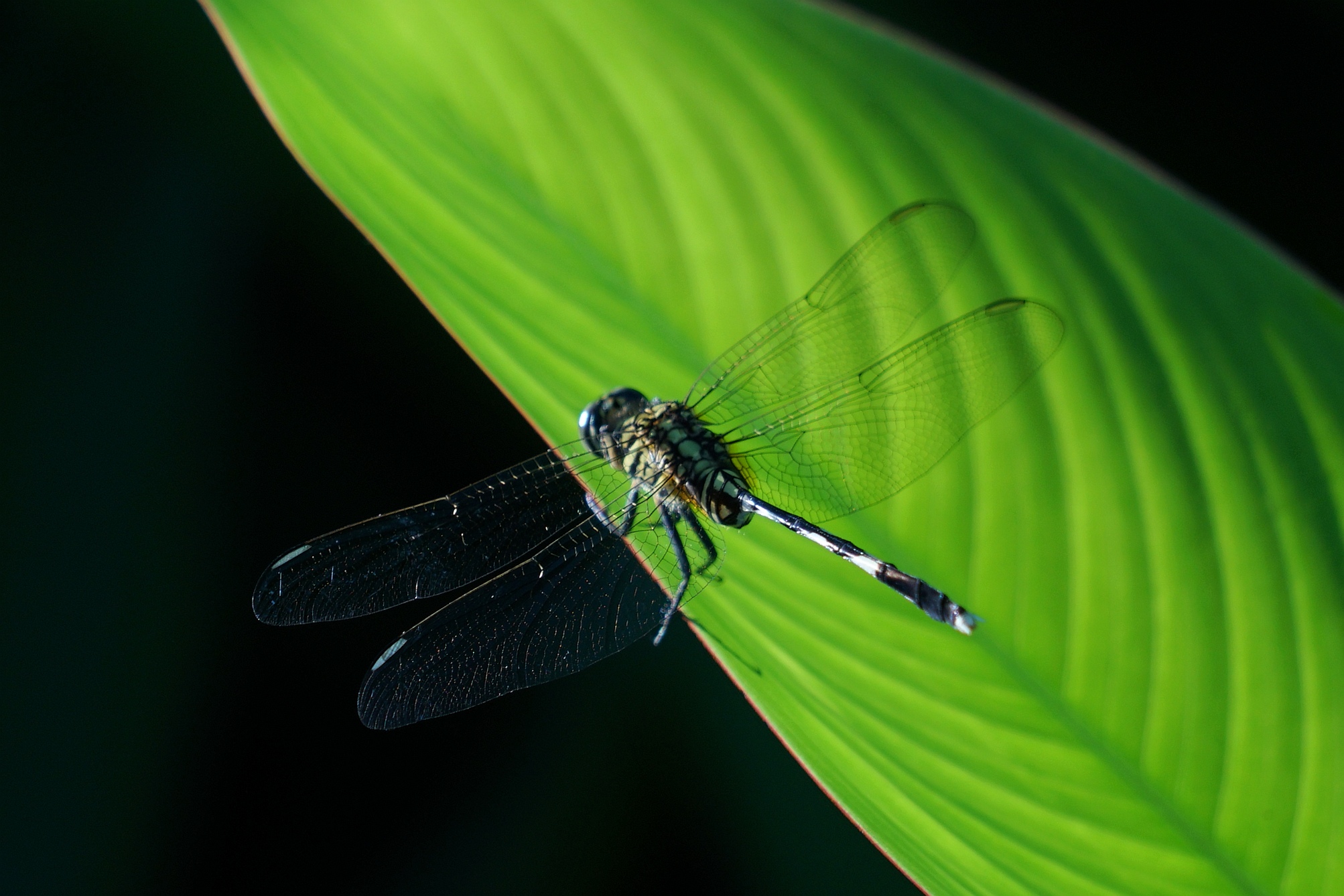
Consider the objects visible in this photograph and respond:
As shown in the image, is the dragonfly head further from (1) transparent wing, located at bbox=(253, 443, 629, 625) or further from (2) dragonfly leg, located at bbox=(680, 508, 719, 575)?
(2) dragonfly leg, located at bbox=(680, 508, 719, 575)

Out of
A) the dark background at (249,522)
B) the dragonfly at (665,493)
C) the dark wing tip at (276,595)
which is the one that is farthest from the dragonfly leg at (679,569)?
the dark background at (249,522)

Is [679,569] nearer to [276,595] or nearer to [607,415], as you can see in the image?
[607,415]

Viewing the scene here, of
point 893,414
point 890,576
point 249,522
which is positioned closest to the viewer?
point 890,576

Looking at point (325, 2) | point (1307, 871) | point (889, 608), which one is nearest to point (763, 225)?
point (889, 608)

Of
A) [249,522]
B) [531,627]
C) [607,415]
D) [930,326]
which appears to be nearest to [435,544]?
[531,627]

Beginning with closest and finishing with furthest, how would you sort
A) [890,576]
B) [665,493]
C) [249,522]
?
[890,576] < [665,493] < [249,522]

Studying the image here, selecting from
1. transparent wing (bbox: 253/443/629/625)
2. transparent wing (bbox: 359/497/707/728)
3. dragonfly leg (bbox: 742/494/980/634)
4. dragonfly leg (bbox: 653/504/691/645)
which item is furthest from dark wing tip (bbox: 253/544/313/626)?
dragonfly leg (bbox: 742/494/980/634)

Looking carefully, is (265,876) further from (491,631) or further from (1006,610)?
(1006,610)

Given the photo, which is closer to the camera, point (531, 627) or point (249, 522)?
point (531, 627)
